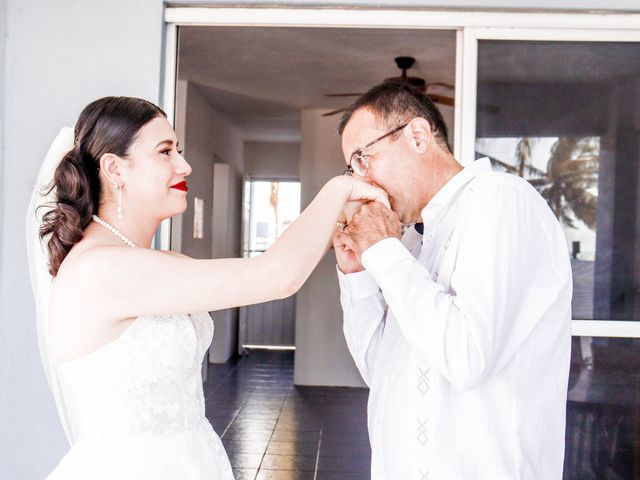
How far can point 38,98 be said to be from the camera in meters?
2.58

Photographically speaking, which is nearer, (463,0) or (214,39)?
(463,0)

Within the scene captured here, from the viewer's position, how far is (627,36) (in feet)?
8.41

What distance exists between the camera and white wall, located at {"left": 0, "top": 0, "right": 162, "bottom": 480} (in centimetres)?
256

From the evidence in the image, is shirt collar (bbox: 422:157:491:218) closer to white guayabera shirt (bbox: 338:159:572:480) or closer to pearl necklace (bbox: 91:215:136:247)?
white guayabera shirt (bbox: 338:159:572:480)

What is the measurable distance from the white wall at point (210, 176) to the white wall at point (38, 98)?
3.04 m

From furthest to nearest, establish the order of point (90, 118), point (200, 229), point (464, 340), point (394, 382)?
point (200, 229) < point (90, 118) < point (394, 382) < point (464, 340)

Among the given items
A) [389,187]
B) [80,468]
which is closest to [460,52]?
[389,187]

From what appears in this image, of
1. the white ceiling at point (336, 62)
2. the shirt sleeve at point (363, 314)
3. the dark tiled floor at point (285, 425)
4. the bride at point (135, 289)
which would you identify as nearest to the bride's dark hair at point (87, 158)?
the bride at point (135, 289)

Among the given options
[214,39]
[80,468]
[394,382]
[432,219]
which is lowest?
[80,468]

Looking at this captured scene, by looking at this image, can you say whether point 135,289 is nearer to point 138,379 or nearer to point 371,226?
point 138,379

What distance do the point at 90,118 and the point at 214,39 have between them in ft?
11.2

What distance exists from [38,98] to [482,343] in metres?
2.06

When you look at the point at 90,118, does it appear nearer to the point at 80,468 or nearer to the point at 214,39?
the point at 80,468

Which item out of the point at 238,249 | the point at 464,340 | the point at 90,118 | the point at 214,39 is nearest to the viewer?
the point at 464,340
